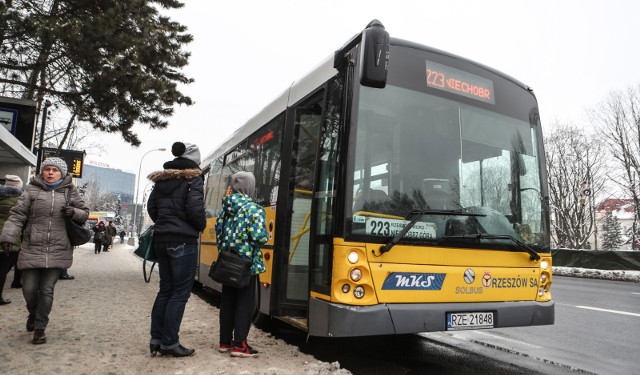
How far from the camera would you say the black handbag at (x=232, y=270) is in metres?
4.26

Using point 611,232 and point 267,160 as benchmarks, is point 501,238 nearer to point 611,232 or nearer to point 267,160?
point 267,160

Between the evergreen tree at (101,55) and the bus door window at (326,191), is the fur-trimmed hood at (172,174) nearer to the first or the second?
the bus door window at (326,191)

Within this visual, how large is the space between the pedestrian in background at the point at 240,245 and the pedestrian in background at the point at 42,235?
1.63 metres

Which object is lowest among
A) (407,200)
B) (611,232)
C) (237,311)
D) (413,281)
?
(237,311)

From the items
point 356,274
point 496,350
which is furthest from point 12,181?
point 496,350

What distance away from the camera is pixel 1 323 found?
5695mm

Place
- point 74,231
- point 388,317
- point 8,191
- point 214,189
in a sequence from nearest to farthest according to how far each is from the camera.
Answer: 1. point 388,317
2. point 74,231
3. point 8,191
4. point 214,189

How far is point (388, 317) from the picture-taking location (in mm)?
4094

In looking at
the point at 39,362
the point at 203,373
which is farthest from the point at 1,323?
the point at 203,373

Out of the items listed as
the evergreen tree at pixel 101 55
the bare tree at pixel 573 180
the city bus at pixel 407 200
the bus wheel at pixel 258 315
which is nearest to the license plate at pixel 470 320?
the city bus at pixel 407 200

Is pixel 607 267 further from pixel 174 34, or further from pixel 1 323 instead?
pixel 1 323

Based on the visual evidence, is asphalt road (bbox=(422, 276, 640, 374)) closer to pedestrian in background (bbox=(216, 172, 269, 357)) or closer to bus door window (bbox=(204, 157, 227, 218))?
pedestrian in background (bbox=(216, 172, 269, 357))

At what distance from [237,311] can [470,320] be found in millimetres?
2174

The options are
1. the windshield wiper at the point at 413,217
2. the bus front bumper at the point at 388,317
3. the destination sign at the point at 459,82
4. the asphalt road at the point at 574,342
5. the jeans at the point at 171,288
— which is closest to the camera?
the bus front bumper at the point at 388,317
